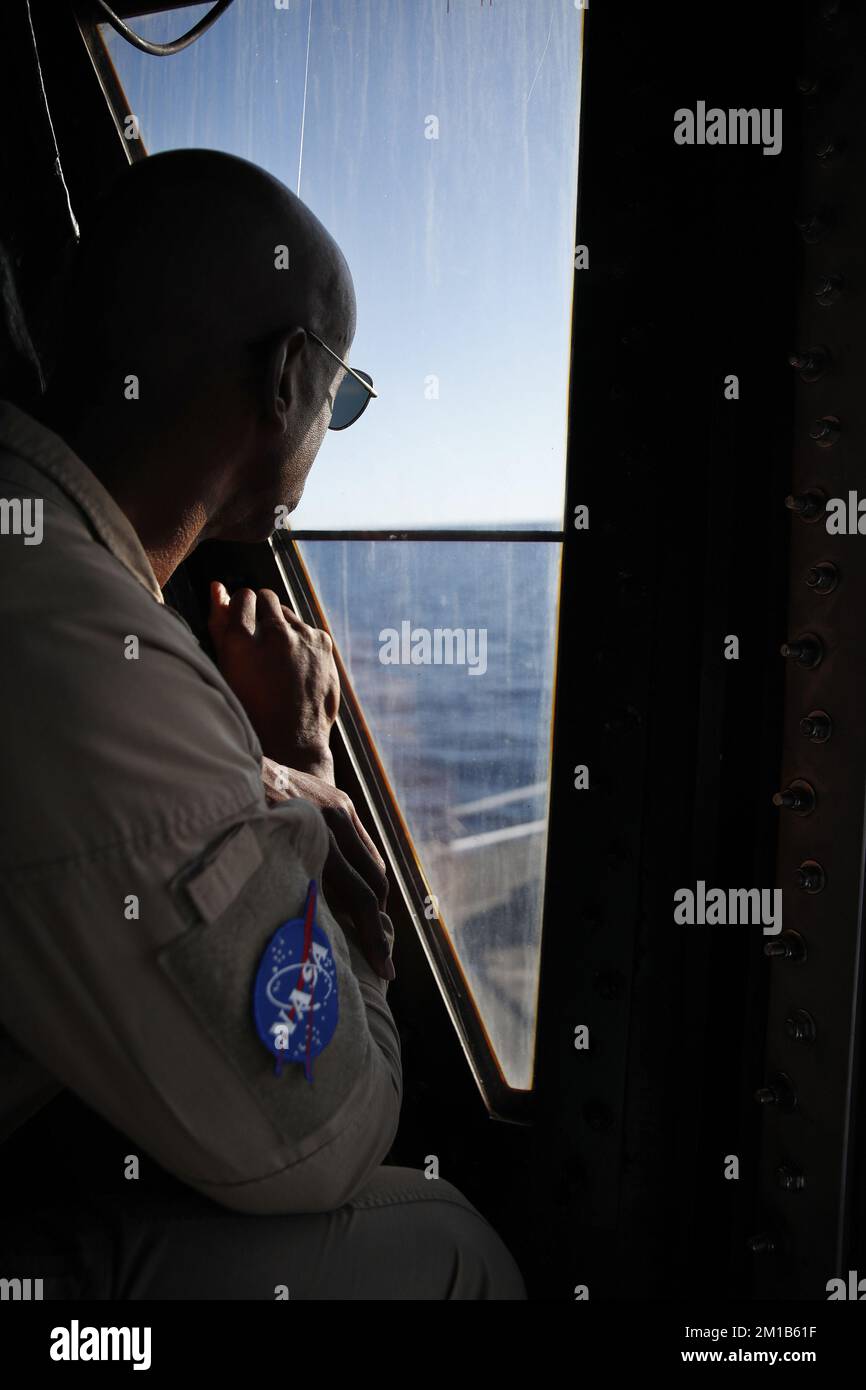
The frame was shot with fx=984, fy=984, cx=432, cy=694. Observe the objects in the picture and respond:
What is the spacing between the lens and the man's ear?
1305mm

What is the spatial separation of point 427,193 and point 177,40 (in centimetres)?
62

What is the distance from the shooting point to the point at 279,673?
1840 millimetres

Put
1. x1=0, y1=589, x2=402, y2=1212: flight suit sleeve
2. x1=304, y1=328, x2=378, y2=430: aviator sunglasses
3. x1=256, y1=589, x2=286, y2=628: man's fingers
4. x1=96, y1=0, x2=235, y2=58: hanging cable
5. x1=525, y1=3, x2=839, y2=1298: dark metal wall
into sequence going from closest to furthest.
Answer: x1=0, y1=589, x2=402, y2=1212: flight suit sleeve → x1=525, y1=3, x2=839, y2=1298: dark metal wall → x1=304, y1=328, x2=378, y2=430: aviator sunglasses → x1=96, y1=0, x2=235, y2=58: hanging cable → x1=256, y1=589, x2=286, y2=628: man's fingers

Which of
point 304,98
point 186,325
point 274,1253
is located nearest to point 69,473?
point 186,325

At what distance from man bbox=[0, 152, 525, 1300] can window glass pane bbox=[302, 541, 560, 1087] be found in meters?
0.49

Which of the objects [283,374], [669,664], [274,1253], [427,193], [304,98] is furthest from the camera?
[304,98]

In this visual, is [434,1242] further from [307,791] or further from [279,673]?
[279,673]

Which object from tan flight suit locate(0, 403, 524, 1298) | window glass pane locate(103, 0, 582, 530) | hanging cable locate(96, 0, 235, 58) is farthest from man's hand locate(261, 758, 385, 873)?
hanging cable locate(96, 0, 235, 58)

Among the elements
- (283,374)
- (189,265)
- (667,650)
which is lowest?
(667,650)

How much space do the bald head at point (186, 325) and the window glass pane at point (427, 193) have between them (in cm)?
50

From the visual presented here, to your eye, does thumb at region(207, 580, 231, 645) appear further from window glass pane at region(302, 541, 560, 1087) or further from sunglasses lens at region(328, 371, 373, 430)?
sunglasses lens at region(328, 371, 373, 430)

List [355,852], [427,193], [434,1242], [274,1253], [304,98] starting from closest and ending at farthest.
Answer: [274,1253] < [434,1242] < [355,852] < [427,193] < [304,98]

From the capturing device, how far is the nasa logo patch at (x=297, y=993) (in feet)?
3.22

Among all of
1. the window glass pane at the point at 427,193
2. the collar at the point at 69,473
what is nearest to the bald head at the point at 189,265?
the collar at the point at 69,473
